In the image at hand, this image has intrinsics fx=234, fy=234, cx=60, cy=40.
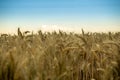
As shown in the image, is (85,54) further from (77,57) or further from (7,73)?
(7,73)

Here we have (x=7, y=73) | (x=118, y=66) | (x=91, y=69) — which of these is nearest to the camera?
(x=7, y=73)

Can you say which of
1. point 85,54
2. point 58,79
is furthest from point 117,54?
point 58,79

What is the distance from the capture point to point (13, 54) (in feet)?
8.04

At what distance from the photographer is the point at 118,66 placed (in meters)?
3.25

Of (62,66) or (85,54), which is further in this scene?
(85,54)

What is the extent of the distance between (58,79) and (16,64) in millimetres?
463

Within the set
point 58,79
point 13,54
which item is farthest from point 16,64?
point 58,79

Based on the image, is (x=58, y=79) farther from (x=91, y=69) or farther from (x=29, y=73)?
(x=91, y=69)

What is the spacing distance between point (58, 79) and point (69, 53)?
175 cm

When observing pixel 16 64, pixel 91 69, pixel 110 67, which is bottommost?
pixel 91 69

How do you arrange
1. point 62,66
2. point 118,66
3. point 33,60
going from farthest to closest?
point 118,66, point 62,66, point 33,60

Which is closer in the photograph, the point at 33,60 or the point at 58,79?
the point at 58,79

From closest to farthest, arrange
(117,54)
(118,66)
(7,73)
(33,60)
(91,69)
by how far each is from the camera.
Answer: (7,73) → (33,60) → (118,66) → (117,54) → (91,69)

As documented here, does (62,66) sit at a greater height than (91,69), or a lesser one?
greater
